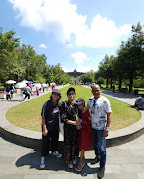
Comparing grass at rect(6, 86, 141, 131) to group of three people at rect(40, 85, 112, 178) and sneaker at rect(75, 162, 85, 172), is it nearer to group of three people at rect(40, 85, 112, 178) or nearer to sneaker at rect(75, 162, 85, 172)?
group of three people at rect(40, 85, 112, 178)

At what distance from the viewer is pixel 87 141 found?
249 cm

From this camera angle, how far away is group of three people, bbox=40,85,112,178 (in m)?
2.34

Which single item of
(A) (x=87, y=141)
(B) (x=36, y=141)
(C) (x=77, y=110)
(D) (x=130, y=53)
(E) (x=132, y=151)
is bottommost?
(E) (x=132, y=151)

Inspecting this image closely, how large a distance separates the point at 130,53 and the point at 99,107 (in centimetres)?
2172

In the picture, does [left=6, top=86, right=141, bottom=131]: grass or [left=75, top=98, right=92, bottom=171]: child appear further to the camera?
[left=6, top=86, right=141, bottom=131]: grass

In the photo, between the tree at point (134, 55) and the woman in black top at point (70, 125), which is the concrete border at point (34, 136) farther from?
the tree at point (134, 55)

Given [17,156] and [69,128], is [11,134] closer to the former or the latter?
[17,156]

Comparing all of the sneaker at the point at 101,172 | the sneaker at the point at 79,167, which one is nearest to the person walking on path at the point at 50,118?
the sneaker at the point at 79,167

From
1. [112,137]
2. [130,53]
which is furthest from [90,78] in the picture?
[112,137]

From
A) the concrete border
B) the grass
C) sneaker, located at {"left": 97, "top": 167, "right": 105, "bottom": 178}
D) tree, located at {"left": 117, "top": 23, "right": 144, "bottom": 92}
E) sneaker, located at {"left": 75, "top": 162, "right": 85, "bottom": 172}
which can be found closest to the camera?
sneaker, located at {"left": 97, "top": 167, "right": 105, "bottom": 178}

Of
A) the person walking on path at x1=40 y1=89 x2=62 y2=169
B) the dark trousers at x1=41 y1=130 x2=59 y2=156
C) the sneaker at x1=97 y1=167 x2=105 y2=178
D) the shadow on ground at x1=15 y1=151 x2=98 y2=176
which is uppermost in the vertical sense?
the person walking on path at x1=40 y1=89 x2=62 y2=169

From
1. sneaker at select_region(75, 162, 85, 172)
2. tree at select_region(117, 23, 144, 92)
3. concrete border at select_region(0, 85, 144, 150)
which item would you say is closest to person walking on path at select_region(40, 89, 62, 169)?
concrete border at select_region(0, 85, 144, 150)

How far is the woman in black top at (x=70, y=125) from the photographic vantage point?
7.88 ft

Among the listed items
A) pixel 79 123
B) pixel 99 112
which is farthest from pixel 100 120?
pixel 79 123
